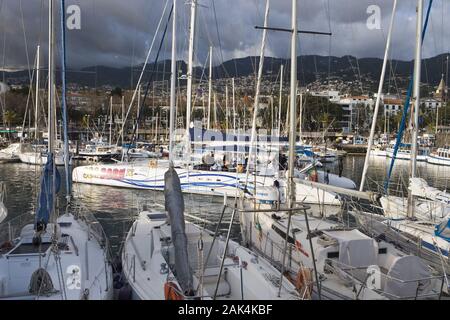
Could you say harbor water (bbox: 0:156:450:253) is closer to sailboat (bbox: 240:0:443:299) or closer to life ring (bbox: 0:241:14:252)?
life ring (bbox: 0:241:14:252)

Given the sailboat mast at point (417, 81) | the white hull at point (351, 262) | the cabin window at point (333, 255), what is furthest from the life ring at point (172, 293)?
the sailboat mast at point (417, 81)

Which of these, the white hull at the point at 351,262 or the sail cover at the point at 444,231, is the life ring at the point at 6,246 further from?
the sail cover at the point at 444,231

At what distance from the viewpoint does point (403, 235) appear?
13.6 metres

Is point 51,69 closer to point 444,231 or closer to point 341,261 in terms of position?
point 341,261

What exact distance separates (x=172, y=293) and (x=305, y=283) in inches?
95.3

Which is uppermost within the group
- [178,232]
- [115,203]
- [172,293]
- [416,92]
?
[416,92]

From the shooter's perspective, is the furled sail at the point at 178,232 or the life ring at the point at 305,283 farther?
the furled sail at the point at 178,232

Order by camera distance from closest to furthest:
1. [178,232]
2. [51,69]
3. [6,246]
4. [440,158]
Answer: [178,232]
[51,69]
[6,246]
[440,158]

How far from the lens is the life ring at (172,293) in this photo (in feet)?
24.6

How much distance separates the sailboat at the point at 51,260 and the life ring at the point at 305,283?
382 centimetres

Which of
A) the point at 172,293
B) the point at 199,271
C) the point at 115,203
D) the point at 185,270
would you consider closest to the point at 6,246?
the point at 185,270

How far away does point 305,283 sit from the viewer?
7602mm
